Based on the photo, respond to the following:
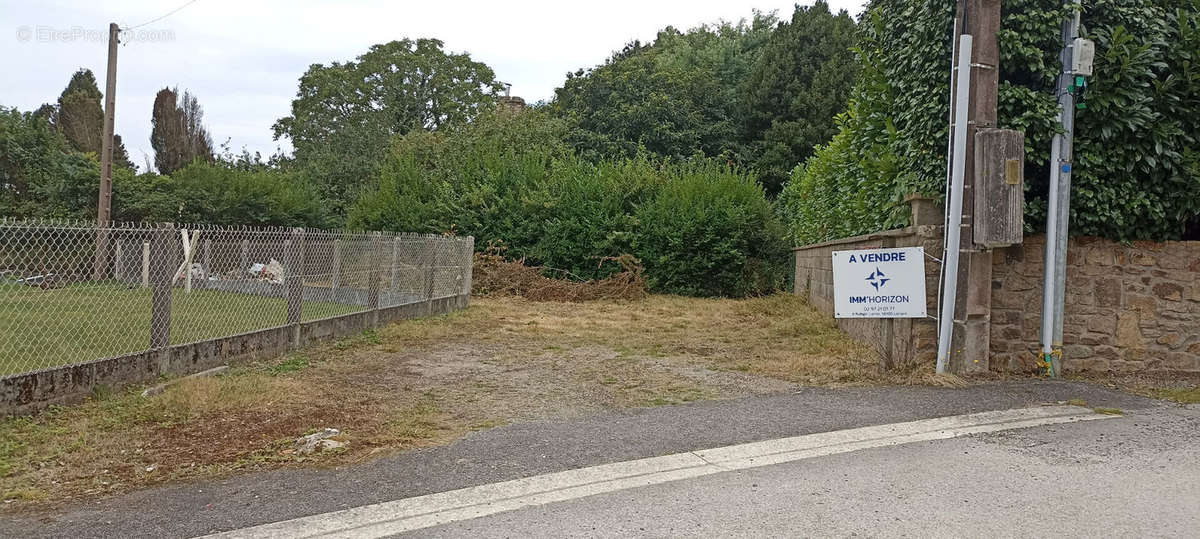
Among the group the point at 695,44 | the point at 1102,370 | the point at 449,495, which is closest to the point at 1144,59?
the point at 1102,370

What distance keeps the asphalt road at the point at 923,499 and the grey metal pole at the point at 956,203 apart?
2.30 meters

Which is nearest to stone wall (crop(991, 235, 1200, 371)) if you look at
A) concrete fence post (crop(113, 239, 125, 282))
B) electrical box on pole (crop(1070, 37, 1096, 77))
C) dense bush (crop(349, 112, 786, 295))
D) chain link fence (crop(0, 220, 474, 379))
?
electrical box on pole (crop(1070, 37, 1096, 77))

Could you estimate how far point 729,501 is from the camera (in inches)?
171

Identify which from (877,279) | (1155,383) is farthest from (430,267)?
(1155,383)

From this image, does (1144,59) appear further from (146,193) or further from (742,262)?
(146,193)

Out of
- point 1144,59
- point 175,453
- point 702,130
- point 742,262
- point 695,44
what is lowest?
point 175,453

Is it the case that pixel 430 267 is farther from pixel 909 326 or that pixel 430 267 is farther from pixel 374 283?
pixel 909 326

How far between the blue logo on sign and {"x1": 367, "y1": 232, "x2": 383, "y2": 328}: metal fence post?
22.7 feet

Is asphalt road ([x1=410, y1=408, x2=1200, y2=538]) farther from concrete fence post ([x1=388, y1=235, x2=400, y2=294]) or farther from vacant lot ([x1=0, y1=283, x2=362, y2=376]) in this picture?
concrete fence post ([x1=388, y1=235, x2=400, y2=294])

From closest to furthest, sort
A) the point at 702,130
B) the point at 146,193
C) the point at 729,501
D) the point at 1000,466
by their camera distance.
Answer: the point at 729,501 < the point at 1000,466 < the point at 146,193 < the point at 702,130

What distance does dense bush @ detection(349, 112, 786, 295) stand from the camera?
20.3m

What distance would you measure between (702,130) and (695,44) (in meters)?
10.3

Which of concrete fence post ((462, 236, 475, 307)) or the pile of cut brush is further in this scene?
the pile of cut brush

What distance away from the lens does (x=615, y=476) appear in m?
4.79
